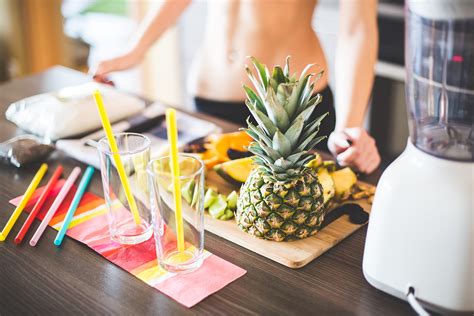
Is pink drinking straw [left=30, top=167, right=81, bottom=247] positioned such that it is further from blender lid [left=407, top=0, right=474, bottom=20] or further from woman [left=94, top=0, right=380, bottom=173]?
blender lid [left=407, top=0, right=474, bottom=20]

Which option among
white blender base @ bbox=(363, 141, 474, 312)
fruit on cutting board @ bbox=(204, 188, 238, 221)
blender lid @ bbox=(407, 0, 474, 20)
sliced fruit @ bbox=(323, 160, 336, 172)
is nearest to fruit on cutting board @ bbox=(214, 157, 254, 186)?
fruit on cutting board @ bbox=(204, 188, 238, 221)

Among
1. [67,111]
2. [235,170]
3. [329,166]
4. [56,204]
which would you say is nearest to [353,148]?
[329,166]

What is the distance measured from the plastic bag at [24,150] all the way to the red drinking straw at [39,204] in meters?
0.06

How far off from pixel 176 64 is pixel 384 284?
291 cm

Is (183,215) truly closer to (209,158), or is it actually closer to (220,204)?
(220,204)

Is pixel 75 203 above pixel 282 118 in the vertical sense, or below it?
below

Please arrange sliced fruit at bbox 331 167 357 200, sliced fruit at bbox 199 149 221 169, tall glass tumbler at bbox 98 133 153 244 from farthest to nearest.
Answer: sliced fruit at bbox 199 149 221 169 < sliced fruit at bbox 331 167 357 200 < tall glass tumbler at bbox 98 133 153 244

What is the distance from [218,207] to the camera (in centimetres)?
125

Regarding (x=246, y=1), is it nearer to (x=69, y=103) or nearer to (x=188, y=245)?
(x=69, y=103)

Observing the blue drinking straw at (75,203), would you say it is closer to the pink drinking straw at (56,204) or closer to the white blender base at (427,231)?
the pink drinking straw at (56,204)

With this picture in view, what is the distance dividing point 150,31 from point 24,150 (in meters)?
0.60

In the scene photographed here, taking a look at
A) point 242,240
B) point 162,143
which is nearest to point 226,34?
point 162,143

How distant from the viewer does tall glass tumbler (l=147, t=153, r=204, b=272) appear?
1.06 m

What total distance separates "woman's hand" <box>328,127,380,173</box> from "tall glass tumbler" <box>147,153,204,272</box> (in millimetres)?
383
